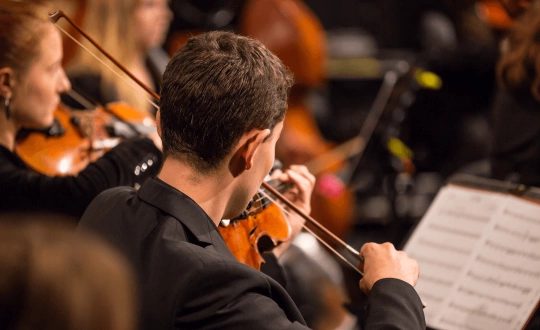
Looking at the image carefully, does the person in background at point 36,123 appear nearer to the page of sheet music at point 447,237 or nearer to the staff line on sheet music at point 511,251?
the page of sheet music at point 447,237

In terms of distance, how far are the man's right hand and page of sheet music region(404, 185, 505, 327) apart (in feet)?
1.66

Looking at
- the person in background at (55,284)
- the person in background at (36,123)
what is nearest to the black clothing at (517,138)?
the person in background at (36,123)

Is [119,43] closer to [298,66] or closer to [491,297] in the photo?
[298,66]

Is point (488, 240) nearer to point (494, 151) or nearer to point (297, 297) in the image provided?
point (297, 297)

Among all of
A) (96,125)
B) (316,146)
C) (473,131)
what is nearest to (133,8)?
(96,125)

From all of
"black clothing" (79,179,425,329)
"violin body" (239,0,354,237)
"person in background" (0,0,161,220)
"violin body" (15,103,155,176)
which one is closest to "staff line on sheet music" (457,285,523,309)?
"black clothing" (79,179,425,329)

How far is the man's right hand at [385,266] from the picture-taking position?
1465 mm

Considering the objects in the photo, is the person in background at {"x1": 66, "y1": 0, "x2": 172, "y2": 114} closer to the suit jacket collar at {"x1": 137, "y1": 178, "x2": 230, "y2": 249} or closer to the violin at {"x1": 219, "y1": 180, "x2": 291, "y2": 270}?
the violin at {"x1": 219, "y1": 180, "x2": 291, "y2": 270}

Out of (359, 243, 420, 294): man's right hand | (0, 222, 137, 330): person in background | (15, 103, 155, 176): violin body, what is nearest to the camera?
(0, 222, 137, 330): person in background

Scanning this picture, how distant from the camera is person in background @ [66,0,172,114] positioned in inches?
118

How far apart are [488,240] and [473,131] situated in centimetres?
284

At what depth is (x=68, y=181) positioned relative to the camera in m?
2.00

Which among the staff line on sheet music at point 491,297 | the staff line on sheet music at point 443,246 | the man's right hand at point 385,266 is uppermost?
the man's right hand at point 385,266

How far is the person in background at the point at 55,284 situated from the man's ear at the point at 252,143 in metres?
0.66
